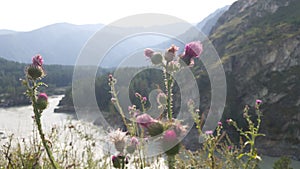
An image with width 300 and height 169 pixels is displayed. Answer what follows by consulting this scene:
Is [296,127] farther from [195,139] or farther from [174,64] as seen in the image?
[174,64]

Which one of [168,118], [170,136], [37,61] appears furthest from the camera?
[37,61]

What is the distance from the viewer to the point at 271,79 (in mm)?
52438

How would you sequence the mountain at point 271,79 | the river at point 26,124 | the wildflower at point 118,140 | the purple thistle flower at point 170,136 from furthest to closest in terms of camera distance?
the mountain at point 271,79 < the river at point 26,124 < the wildflower at point 118,140 < the purple thistle flower at point 170,136

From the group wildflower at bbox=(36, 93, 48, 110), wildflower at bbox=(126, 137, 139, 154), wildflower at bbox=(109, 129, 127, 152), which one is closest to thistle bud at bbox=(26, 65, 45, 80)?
wildflower at bbox=(36, 93, 48, 110)

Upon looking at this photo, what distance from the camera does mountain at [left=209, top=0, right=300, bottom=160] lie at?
1739 inches

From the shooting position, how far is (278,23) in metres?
67.6

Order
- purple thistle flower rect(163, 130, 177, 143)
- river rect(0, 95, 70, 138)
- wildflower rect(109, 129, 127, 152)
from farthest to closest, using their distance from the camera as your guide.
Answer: river rect(0, 95, 70, 138) < wildflower rect(109, 129, 127, 152) < purple thistle flower rect(163, 130, 177, 143)

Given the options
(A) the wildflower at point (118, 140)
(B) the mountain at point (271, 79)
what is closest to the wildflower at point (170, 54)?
(A) the wildflower at point (118, 140)

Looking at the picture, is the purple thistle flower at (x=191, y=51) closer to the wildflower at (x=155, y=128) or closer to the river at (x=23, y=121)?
the wildflower at (x=155, y=128)

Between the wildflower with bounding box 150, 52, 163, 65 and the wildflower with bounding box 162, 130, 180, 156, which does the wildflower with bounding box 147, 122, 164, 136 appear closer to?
the wildflower with bounding box 162, 130, 180, 156

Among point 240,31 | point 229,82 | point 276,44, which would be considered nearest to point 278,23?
point 240,31

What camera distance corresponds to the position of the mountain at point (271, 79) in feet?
145

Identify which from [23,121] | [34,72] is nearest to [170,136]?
[34,72]

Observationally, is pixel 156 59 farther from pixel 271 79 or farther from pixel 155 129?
pixel 271 79
